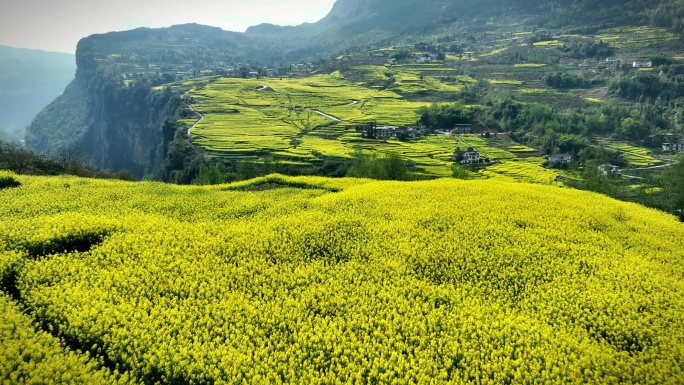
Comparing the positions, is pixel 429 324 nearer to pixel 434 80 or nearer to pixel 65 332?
pixel 65 332

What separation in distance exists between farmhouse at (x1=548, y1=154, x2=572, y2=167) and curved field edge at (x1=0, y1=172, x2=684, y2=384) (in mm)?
62652

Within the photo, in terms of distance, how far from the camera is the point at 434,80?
160 m

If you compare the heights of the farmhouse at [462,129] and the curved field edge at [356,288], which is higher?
the curved field edge at [356,288]

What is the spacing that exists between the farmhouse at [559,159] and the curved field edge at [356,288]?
6265 centimetres

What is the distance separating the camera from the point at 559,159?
82.9 meters

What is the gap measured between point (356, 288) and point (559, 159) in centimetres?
7994

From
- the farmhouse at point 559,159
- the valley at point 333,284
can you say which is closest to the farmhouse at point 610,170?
the farmhouse at point 559,159

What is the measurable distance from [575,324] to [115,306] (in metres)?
14.9

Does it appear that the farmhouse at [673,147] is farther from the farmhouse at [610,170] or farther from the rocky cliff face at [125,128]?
the rocky cliff face at [125,128]

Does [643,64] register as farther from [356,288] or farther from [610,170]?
Result: [356,288]

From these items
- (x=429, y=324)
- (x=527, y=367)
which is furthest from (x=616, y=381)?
(x=429, y=324)

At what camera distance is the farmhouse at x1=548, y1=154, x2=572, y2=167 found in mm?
82125

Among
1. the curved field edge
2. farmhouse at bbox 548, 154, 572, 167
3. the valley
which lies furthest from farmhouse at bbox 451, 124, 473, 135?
the curved field edge

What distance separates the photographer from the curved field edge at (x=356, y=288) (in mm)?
11945
